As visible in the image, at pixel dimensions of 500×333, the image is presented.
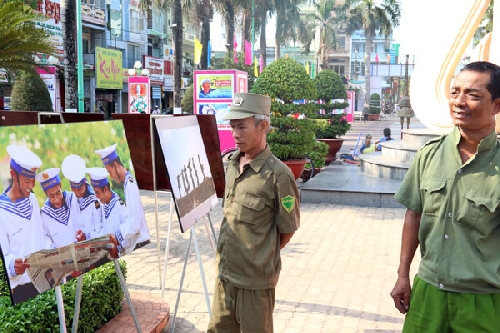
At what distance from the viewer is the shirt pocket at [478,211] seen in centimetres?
206

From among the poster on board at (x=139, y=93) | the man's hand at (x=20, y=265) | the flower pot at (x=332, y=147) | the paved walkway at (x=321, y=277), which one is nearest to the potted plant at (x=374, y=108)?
the poster on board at (x=139, y=93)

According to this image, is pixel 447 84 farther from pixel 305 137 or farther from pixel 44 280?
pixel 44 280

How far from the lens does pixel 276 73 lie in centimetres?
1005

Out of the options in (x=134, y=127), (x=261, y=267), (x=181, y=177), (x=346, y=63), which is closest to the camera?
(x=261, y=267)

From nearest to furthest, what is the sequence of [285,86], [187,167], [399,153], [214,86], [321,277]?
[187,167] → [321,277] → [285,86] → [399,153] → [214,86]

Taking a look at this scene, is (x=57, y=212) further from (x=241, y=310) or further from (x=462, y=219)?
(x=462, y=219)

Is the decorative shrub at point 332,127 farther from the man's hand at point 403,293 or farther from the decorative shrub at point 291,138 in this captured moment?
the man's hand at point 403,293

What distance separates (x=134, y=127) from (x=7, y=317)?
186cm

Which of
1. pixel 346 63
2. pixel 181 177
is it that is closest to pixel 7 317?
pixel 181 177

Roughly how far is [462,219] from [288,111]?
794 cm

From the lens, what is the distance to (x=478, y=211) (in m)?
2.07

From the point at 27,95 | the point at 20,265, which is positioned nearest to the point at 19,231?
the point at 20,265

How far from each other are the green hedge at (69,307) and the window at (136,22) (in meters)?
35.1

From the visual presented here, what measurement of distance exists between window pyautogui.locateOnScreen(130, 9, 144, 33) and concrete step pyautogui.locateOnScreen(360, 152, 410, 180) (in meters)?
28.7
